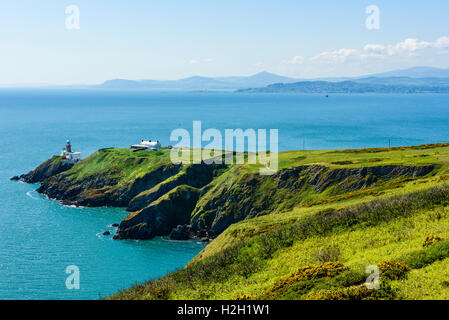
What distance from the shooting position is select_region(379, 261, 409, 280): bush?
22455 millimetres

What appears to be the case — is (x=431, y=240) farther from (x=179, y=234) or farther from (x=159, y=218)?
(x=159, y=218)

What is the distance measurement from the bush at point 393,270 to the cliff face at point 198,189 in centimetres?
3719

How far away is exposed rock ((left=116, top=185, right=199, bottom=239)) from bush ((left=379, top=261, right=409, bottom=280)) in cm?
5969

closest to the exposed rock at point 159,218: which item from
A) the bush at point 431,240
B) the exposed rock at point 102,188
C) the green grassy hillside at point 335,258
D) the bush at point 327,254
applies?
the exposed rock at point 102,188

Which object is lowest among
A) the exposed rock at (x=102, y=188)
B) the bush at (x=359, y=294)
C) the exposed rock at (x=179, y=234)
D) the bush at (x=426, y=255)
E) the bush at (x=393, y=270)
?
the exposed rock at (x=179, y=234)

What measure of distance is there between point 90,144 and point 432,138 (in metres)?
142

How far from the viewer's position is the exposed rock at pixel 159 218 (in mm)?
78250

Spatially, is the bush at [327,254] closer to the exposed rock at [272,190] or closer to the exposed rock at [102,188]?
the exposed rock at [272,190]

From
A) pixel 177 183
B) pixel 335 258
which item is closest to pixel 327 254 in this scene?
pixel 335 258

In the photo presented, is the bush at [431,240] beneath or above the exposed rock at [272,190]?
above

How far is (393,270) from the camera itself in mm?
22859

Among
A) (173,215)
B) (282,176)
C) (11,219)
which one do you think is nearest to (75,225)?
(11,219)

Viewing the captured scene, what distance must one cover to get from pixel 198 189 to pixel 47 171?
5575 centimetres
